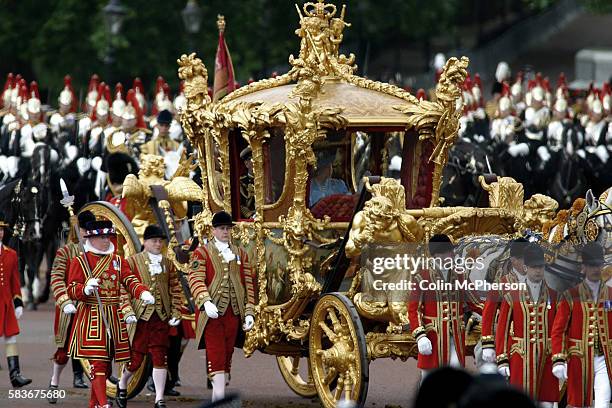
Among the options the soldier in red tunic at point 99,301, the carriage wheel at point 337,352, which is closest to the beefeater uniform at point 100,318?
the soldier in red tunic at point 99,301

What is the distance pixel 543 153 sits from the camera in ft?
83.5

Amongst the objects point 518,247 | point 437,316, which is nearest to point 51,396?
point 437,316

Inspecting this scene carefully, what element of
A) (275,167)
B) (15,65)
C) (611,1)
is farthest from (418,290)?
(15,65)

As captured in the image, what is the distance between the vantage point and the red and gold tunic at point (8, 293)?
14625 mm

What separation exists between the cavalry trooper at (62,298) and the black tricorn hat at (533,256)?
3.04 meters

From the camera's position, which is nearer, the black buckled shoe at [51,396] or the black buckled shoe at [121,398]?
the black buckled shoe at [121,398]

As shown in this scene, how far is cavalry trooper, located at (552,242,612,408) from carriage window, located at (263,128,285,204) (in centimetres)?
251

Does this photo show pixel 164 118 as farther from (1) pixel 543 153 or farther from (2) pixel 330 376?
(2) pixel 330 376

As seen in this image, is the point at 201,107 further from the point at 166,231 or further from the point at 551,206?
the point at 551,206

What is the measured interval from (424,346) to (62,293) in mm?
2578

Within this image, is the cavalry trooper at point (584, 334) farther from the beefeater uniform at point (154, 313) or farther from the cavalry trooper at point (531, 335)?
the beefeater uniform at point (154, 313)

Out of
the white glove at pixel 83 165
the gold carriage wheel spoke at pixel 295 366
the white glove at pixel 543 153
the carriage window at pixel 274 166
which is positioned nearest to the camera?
the carriage window at pixel 274 166

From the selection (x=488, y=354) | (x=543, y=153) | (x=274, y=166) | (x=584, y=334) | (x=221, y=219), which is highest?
(x=543, y=153)

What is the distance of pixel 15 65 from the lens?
3894cm
